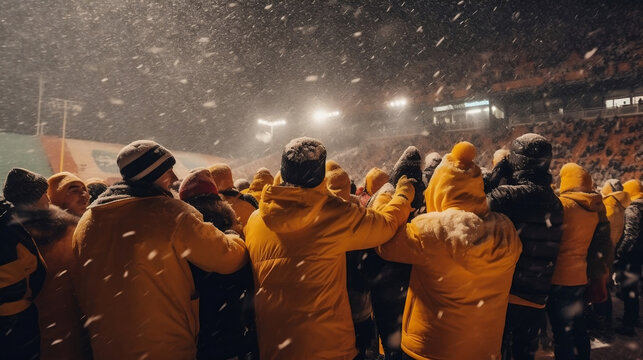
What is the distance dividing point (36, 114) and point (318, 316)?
2936 centimetres

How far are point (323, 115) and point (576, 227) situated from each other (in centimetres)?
4444

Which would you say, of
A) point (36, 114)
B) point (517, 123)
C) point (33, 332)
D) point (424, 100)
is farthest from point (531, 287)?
point (424, 100)

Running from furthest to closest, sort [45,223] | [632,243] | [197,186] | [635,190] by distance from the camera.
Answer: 1. [635,190]
2. [632,243]
3. [197,186]
4. [45,223]

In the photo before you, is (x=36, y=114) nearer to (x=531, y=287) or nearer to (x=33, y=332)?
(x=33, y=332)

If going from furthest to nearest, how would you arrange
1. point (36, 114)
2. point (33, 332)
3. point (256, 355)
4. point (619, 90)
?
point (619, 90), point (36, 114), point (256, 355), point (33, 332)

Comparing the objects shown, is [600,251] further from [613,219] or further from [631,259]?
[631,259]

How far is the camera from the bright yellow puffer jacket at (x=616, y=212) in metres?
3.88

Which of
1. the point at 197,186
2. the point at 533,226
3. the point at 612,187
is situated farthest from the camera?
the point at 612,187

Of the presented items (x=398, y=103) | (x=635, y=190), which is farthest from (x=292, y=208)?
(x=398, y=103)

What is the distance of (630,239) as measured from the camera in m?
4.12

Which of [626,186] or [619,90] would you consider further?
[619,90]

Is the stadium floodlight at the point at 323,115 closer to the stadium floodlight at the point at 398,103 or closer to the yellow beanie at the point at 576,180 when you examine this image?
the stadium floodlight at the point at 398,103

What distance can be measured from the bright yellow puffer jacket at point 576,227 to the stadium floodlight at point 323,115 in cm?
4362

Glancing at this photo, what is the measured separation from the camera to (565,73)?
99.4 ft
